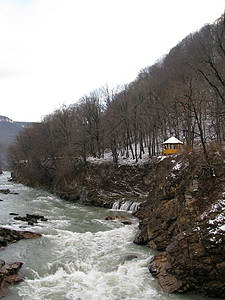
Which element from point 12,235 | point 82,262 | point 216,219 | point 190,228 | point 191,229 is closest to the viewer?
point 216,219

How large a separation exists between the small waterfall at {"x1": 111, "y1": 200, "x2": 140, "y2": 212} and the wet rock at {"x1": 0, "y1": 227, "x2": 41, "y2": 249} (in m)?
11.9

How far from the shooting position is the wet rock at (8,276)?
1082cm

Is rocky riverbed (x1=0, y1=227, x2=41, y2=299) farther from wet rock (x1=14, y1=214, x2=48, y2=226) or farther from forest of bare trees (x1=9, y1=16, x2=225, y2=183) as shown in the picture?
forest of bare trees (x1=9, y1=16, x2=225, y2=183)

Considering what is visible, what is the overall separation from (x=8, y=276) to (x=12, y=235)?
5.99 m

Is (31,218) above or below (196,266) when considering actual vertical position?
below

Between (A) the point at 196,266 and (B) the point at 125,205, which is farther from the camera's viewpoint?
(B) the point at 125,205

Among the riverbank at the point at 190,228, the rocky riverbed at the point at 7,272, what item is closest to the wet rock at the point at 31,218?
the rocky riverbed at the point at 7,272

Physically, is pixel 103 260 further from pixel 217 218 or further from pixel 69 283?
pixel 217 218

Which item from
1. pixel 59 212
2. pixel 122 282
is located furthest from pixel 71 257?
pixel 59 212

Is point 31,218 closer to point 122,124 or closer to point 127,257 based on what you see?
point 127,257

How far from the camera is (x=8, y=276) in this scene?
1167cm

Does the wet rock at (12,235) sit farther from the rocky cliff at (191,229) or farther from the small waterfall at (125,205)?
the small waterfall at (125,205)

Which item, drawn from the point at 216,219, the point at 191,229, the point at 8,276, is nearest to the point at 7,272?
the point at 8,276

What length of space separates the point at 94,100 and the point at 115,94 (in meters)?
4.11
